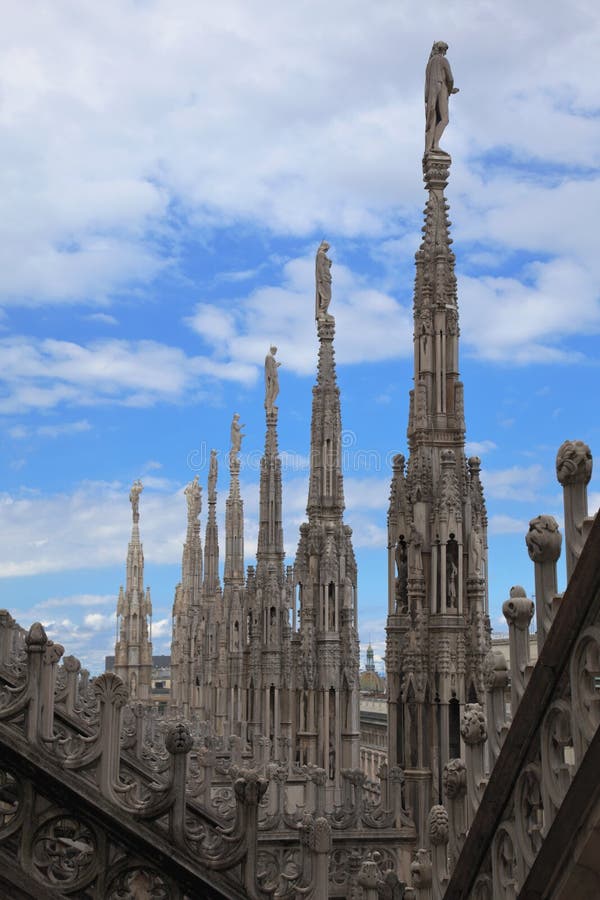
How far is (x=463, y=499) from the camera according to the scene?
1198 cm

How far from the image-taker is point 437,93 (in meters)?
13.5

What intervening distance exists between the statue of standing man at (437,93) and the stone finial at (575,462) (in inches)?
397

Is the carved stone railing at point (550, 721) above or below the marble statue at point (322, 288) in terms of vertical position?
below

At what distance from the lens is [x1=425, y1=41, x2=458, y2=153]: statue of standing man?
13.4m

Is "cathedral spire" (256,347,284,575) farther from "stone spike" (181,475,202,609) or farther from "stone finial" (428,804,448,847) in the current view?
"stone spike" (181,475,202,609)

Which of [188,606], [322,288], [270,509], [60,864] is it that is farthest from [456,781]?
[188,606]

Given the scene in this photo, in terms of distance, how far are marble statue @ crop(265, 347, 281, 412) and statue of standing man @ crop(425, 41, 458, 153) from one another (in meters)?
16.7

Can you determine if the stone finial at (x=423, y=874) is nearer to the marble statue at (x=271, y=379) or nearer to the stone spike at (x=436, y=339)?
the stone spike at (x=436, y=339)

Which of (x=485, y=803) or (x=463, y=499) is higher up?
(x=463, y=499)

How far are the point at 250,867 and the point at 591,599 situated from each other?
2612mm

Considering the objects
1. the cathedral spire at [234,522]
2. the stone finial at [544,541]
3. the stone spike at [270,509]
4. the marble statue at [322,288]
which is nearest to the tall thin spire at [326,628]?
the marble statue at [322,288]

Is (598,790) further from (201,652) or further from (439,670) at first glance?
(201,652)

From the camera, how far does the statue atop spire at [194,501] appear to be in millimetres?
56125

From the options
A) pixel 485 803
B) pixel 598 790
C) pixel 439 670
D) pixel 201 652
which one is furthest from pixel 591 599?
pixel 201 652
